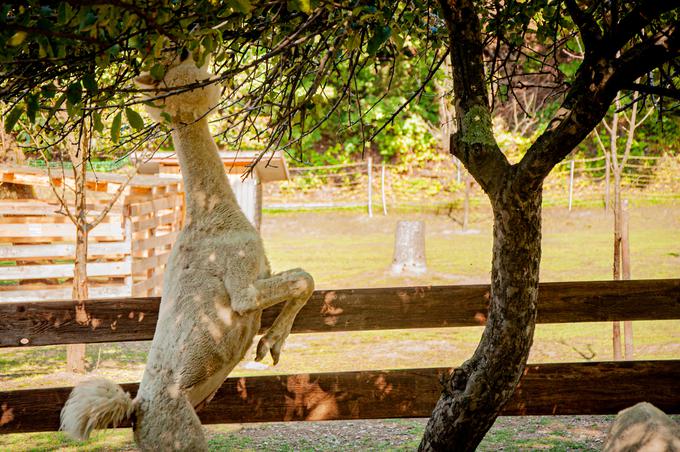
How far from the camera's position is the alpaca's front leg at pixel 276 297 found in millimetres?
3184

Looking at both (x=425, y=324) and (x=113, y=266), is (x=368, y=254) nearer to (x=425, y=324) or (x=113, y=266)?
(x=113, y=266)

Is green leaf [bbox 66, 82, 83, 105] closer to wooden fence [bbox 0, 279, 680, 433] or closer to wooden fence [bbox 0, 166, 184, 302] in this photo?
wooden fence [bbox 0, 279, 680, 433]

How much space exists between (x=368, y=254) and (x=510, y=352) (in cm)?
1274

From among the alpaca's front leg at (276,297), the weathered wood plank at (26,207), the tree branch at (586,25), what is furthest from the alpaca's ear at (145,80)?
the weathered wood plank at (26,207)

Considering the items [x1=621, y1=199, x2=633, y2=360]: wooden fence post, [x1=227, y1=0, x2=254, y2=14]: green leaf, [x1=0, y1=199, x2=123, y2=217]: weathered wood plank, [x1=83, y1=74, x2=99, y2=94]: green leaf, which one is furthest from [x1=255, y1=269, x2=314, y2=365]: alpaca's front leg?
[x1=0, y1=199, x2=123, y2=217]: weathered wood plank

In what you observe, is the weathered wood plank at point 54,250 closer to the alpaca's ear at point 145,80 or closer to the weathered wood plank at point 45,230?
the weathered wood plank at point 45,230

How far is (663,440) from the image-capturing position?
13.3 ft

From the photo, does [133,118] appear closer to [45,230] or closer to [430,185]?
[45,230]

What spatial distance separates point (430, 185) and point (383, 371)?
17578 millimetres

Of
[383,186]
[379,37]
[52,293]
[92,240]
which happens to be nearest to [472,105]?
[379,37]

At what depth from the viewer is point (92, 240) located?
1316 centimetres

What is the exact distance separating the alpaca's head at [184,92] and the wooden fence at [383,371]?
4.34ft

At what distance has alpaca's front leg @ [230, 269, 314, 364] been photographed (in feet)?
10.4

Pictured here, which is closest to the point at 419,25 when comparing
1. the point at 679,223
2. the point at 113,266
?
the point at 113,266
